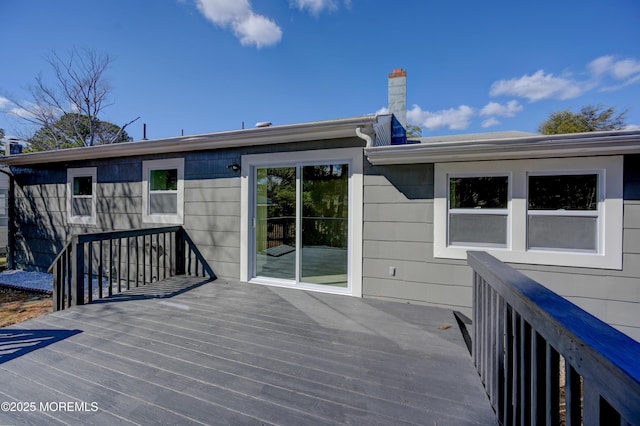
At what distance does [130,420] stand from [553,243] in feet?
14.4

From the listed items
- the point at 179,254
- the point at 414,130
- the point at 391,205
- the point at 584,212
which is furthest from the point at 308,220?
the point at 414,130

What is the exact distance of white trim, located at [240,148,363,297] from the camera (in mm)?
4078

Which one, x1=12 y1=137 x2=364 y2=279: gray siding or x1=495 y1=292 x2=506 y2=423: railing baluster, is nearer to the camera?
x1=495 y1=292 x2=506 y2=423: railing baluster

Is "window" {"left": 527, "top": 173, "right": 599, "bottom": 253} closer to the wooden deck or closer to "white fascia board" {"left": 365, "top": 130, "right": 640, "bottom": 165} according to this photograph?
"white fascia board" {"left": 365, "top": 130, "right": 640, "bottom": 165}

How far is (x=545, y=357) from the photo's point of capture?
119 cm

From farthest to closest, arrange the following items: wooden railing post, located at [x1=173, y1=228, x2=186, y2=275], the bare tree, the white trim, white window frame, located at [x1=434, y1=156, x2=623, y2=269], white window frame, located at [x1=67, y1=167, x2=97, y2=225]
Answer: the bare tree → white window frame, located at [x1=67, y1=167, x2=97, y2=225] → wooden railing post, located at [x1=173, y1=228, x2=186, y2=275] → the white trim → white window frame, located at [x1=434, y1=156, x2=623, y2=269]

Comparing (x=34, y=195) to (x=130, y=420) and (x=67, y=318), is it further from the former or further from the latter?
(x=130, y=420)

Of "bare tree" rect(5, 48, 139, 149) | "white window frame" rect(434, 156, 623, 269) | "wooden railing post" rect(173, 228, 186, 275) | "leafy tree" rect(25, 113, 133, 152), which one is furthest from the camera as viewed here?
"leafy tree" rect(25, 113, 133, 152)

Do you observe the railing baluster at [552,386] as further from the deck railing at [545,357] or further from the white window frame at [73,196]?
the white window frame at [73,196]

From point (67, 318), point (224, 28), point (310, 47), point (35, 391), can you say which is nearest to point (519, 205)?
point (35, 391)

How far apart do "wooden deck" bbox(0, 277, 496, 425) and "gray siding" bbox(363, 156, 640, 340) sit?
15.0 inches

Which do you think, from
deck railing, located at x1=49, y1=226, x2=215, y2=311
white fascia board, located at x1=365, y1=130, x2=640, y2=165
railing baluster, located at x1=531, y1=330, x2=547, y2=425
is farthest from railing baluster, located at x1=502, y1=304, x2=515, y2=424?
deck railing, located at x1=49, y1=226, x2=215, y2=311

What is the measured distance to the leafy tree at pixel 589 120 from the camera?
14.8 metres

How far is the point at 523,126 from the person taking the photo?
17.4m
